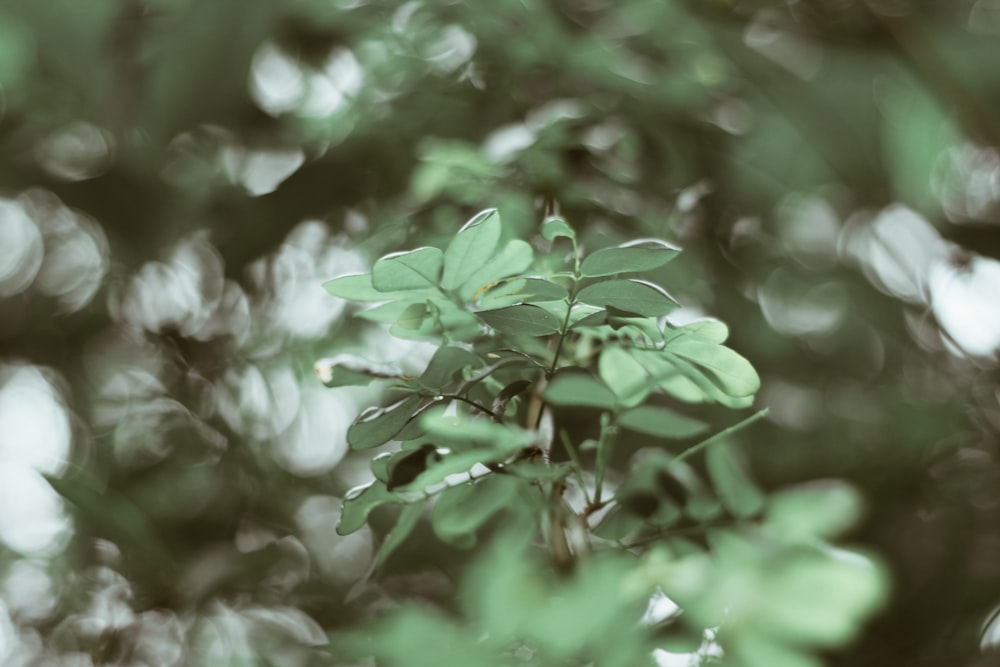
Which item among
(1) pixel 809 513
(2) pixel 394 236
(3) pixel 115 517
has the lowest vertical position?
(3) pixel 115 517

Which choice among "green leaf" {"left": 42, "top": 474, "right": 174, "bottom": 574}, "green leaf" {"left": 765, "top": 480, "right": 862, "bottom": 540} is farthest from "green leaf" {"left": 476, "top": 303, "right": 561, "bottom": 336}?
"green leaf" {"left": 42, "top": 474, "right": 174, "bottom": 574}

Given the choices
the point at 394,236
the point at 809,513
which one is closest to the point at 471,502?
the point at 809,513

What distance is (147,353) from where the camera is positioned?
120cm

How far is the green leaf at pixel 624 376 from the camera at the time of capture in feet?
1.30

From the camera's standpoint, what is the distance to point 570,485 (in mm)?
420

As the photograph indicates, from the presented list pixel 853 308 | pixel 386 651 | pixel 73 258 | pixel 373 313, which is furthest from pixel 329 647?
pixel 73 258

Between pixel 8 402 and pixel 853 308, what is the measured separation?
1194 mm

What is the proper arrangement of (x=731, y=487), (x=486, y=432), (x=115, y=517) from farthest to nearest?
(x=115, y=517) < (x=731, y=487) < (x=486, y=432)

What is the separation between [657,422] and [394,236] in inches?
Answer: 13.7

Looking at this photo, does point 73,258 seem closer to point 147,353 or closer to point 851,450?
point 147,353

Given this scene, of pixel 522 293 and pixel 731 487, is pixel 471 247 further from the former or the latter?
pixel 731 487

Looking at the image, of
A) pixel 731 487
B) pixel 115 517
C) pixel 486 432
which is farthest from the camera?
pixel 115 517

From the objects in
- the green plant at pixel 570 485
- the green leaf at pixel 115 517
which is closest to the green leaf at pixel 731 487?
the green plant at pixel 570 485

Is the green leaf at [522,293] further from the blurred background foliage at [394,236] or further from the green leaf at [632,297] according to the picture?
the blurred background foliage at [394,236]
